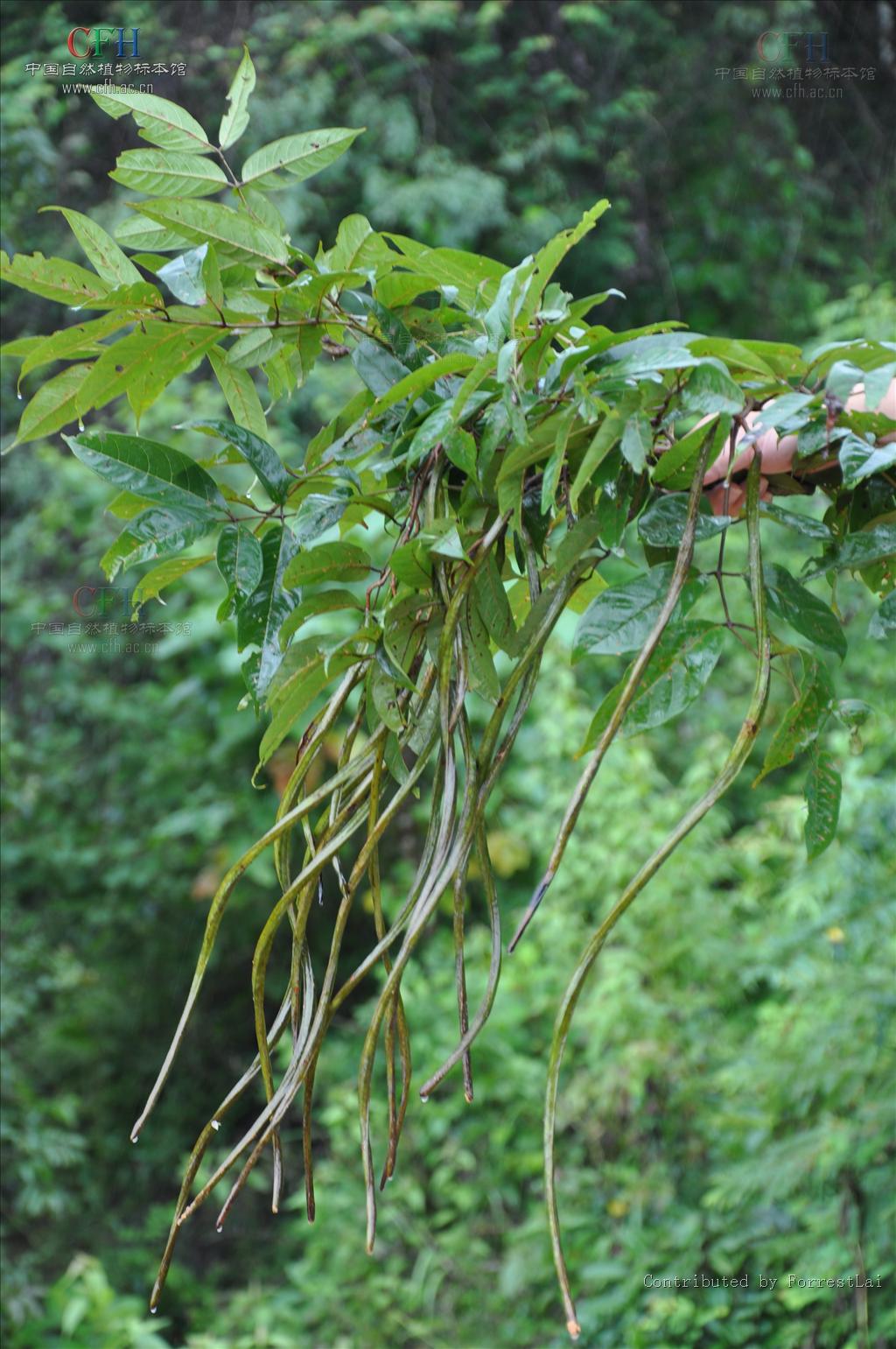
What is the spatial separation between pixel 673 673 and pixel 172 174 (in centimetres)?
23

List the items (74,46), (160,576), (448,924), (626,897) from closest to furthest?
(626,897), (160,576), (74,46), (448,924)

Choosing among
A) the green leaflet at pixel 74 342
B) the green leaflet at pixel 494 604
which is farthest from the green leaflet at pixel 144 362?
the green leaflet at pixel 494 604

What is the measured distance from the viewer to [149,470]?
0.37m

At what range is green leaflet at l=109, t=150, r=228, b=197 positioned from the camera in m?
0.37

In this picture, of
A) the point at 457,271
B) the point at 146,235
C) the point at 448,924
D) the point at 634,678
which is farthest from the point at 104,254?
the point at 448,924

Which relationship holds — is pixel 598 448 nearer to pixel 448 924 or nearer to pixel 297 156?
pixel 297 156

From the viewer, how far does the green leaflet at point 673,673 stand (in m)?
0.37

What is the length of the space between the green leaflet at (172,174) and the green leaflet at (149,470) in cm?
8

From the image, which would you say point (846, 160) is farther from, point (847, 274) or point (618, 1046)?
point (618, 1046)

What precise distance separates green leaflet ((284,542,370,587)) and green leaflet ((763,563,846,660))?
132 millimetres

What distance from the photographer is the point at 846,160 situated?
327 centimetres

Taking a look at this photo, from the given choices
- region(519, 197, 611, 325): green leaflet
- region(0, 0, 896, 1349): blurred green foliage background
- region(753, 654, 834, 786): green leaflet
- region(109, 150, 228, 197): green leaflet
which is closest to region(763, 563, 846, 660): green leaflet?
region(753, 654, 834, 786): green leaflet

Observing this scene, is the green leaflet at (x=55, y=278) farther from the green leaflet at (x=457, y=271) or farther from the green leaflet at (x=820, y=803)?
the green leaflet at (x=820, y=803)

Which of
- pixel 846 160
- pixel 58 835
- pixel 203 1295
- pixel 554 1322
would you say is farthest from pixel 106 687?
pixel 846 160
